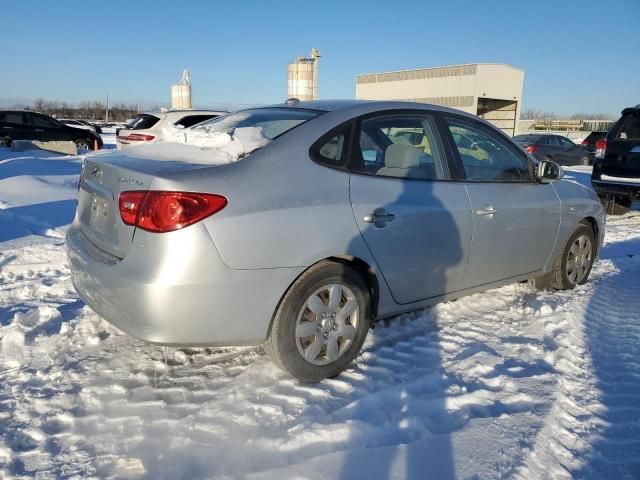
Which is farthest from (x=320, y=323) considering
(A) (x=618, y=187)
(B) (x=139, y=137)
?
(B) (x=139, y=137)

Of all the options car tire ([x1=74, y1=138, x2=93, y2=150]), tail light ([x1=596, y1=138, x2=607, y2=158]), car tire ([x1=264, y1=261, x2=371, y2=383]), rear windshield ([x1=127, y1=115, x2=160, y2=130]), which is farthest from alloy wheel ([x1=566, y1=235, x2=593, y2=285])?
car tire ([x1=74, y1=138, x2=93, y2=150])

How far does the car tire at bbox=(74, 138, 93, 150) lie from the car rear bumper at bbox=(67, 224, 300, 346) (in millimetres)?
19539

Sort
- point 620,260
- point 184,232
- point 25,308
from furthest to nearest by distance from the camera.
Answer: point 620,260 < point 25,308 < point 184,232

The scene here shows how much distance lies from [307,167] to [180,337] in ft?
3.60

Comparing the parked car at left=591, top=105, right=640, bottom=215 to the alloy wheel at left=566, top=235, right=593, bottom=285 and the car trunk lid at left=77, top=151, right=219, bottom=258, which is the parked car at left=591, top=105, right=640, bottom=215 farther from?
the car trunk lid at left=77, top=151, right=219, bottom=258

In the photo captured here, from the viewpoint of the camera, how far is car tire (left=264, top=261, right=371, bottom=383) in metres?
2.74

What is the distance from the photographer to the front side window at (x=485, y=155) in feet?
12.0

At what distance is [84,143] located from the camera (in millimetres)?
20266

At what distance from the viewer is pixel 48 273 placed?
4711 millimetres

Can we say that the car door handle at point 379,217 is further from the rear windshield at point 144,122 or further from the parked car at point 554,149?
the parked car at point 554,149

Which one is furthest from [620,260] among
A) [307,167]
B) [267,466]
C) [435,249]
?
[267,466]

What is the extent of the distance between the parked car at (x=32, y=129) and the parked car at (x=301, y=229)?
60.1ft

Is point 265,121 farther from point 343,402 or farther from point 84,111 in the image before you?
point 84,111

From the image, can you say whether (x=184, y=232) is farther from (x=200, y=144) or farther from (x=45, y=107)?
(x=45, y=107)
